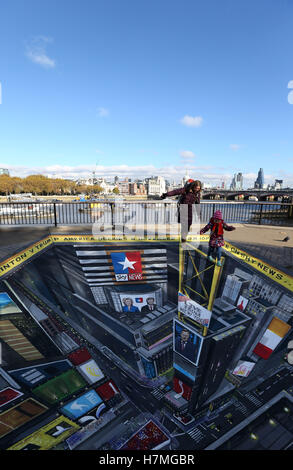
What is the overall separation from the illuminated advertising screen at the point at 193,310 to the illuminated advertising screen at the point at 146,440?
5.93m

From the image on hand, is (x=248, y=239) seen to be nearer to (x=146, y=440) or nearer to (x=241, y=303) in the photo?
(x=241, y=303)

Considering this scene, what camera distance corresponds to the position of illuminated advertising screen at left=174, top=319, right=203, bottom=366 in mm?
10086

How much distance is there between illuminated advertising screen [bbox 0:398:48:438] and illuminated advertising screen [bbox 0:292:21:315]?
4828 mm

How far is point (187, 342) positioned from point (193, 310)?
179 cm

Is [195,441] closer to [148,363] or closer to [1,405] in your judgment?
[148,363]

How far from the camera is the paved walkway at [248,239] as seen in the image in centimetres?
888

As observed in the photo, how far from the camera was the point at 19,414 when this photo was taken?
1045 centimetres

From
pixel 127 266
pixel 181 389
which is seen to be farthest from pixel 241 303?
pixel 181 389

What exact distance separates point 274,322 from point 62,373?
34.2ft

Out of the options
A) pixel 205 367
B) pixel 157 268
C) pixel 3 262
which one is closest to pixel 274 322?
pixel 205 367

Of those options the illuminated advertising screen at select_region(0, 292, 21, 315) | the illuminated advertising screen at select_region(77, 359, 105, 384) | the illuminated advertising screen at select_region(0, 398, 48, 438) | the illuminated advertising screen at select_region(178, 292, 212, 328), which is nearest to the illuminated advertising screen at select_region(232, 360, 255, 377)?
the illuminated advertising screen at select_region(178, 292, 212, 328)

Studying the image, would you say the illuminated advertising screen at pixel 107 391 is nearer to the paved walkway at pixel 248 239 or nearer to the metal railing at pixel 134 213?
the paved walkway at pixel 248 239

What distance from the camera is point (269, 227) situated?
13.2m

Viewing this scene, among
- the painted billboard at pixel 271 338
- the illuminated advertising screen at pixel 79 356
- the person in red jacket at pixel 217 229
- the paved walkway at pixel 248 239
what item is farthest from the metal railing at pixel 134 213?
the illuminated advertising screen at pixel 79 356
